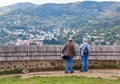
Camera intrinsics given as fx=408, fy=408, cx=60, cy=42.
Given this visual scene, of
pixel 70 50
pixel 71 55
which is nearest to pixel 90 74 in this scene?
A: pixel 71 55

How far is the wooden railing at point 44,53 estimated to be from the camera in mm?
18516

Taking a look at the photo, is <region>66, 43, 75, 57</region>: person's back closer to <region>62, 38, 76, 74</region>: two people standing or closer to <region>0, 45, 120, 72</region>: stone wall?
<region>62, 38, 76, 74</region>: two people standing

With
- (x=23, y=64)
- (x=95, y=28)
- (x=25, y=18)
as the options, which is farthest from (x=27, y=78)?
(x=25, y=18)

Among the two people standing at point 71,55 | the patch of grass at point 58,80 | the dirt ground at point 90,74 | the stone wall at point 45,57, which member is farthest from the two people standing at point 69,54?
the patch of grass at point 58,80

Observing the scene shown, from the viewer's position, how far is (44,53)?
747 inches

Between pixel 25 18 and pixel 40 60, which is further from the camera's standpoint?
pixel 25 18

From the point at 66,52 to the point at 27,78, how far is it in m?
2.48

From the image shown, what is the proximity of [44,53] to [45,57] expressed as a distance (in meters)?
0.30

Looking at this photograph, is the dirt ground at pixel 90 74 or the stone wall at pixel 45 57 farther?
the stone wall at pixel 45 57

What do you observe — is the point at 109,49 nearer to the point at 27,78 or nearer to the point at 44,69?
the point at 44,69

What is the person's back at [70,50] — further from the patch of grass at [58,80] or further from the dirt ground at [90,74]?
the patch of grass at [58,80]

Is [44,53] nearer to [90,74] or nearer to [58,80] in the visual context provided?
[90,74]

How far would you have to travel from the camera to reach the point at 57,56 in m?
18.9

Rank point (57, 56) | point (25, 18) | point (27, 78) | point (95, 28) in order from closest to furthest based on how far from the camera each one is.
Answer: point (27, 78), point (57, 56), point (95, 28), point (25, 18)
